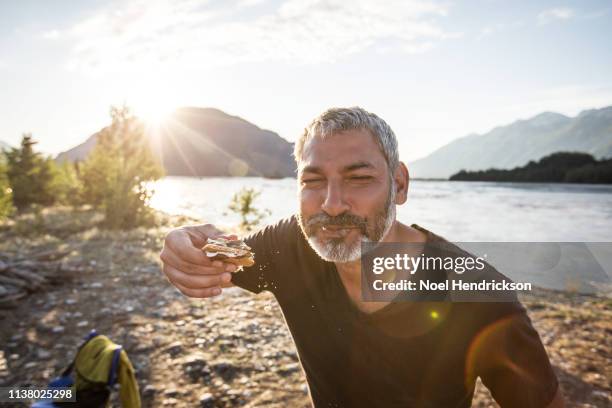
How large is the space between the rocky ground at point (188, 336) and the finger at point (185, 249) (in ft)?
9.59

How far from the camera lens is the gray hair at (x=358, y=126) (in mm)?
2609

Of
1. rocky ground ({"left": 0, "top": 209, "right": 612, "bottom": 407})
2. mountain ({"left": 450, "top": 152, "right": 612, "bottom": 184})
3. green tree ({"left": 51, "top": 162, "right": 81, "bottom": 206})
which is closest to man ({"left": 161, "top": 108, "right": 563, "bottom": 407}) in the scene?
rocky ground ({"left": 0, "top": 209, "right": 612, "bottom": 407})

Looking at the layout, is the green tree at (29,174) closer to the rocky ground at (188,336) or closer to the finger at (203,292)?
the rocky ground at (188,336)

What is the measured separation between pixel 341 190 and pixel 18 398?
5098 millimetres

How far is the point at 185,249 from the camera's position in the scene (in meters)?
2.51

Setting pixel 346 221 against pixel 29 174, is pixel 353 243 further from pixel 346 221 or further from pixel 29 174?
pixel 29 174

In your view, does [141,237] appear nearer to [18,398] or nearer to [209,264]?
[18,398]

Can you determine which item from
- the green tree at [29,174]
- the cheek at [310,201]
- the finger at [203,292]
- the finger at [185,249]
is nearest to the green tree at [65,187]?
the green tree at [29,174]

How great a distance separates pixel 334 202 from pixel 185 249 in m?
1.11

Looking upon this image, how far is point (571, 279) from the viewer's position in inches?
469

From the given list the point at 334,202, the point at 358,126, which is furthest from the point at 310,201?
the point at 358,126

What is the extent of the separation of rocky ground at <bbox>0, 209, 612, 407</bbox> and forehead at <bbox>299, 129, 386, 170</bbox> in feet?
11.7

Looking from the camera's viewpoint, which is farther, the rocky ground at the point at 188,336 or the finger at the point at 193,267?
the rocky ground at the point at 188,336

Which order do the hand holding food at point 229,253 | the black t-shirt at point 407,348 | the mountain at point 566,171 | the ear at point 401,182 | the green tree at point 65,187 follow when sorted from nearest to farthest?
the black t-shirt at point 407,348 < the hand holding food at point 229,253 < the ear at point 401,182 < the green tree at point 65,187 < the mountain at point 566,171
